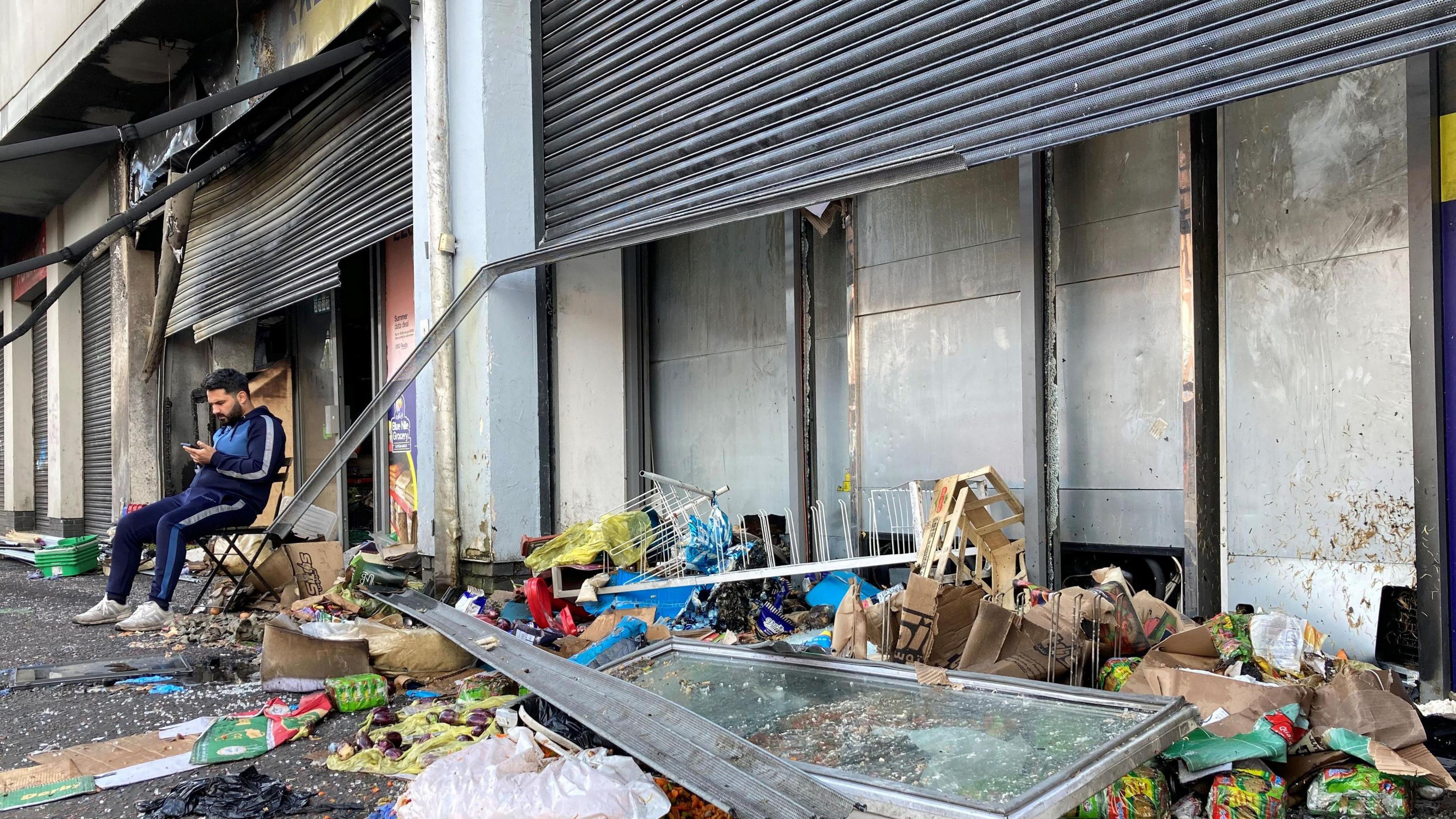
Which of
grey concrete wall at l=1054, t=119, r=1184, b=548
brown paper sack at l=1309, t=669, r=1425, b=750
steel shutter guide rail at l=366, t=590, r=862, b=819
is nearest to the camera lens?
steel shutter guide rail at l=366, t=590, r=862, b=819

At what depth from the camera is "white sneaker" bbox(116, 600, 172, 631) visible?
5555mm

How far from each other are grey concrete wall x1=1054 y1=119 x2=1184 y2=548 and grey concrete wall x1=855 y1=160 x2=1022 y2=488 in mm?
251

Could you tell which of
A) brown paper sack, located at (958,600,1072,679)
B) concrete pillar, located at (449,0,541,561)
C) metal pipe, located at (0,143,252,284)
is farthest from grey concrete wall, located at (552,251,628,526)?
metal pipe, located at (0,143,252,284)

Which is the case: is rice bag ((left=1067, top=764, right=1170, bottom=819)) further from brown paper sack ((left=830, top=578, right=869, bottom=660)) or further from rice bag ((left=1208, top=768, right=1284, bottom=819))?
brown paper sack ((left=830, top=578, right=869, bottom=660))

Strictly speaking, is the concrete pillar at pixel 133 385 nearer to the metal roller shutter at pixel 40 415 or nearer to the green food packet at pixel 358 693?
the metal roller shutter at pixel 40 415

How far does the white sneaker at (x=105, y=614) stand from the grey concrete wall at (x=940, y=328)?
4638mm

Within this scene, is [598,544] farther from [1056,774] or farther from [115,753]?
[1056,774]

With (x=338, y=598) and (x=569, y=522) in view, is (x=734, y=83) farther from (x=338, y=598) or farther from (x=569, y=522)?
(x=338, y=598)

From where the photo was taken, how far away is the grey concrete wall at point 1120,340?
13.4ft

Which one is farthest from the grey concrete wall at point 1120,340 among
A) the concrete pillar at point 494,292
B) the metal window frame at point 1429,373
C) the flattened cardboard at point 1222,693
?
the concrete pillar at point 494,292

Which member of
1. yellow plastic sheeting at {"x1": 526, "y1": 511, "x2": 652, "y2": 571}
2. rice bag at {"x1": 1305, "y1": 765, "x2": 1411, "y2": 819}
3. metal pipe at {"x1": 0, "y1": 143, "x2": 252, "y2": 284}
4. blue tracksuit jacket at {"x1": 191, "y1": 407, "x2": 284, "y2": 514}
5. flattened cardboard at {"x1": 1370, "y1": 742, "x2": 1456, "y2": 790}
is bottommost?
rice bag at {"x1": 1305, "y1": 765, "x2": 1411, "y2": 819}

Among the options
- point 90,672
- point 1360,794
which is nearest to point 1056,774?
point 1360,794

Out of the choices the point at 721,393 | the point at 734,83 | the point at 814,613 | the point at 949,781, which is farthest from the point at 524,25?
the point at 949,781

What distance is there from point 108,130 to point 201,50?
2280mm
